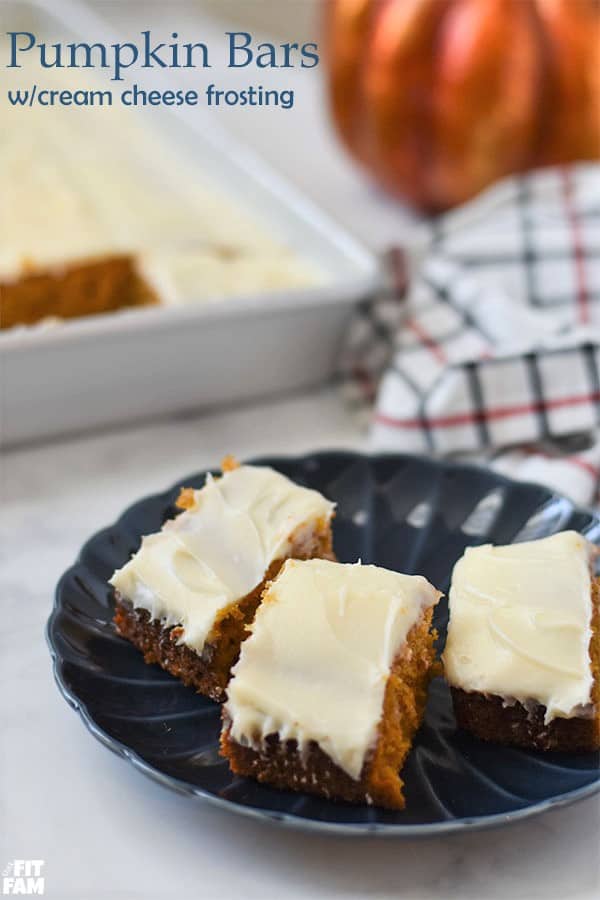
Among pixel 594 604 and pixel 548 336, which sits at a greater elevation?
pixel 548 336

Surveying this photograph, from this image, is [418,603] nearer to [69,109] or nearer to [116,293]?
[116,293]

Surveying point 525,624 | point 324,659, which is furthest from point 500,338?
point 324,659

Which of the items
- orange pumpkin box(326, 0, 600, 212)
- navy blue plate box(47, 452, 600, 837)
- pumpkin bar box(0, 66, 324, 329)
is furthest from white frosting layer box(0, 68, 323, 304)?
navy blue plate box(47, 452, 600, 837)

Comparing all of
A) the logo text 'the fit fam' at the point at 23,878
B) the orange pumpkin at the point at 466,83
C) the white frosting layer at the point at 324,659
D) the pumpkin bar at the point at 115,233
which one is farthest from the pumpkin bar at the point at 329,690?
the orange pumpkin at the point at 466,83

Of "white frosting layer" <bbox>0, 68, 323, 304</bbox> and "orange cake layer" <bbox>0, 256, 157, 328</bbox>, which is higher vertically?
"white frosting layer" <bbox>0, 68, 323, 304</bbox>

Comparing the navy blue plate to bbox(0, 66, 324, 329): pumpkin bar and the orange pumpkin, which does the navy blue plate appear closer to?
bbox(0, 66, 324, 329): pumpkin bar

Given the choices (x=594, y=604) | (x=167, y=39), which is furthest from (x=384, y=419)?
(x=167, y=39)

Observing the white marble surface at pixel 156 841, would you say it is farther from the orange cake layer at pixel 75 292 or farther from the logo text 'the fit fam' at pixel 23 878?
the orange cake layer at pixel 75 292
